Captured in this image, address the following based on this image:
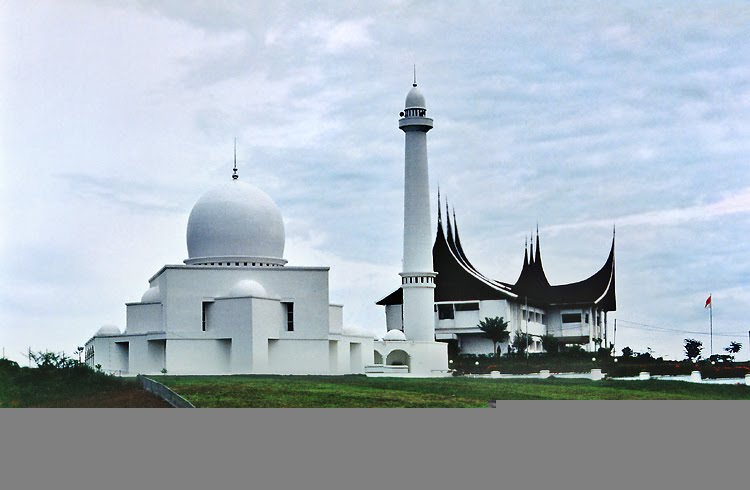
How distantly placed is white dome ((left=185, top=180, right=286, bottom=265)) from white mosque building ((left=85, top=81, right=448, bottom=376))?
0.03 m

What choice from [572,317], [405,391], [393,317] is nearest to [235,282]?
[405,391]

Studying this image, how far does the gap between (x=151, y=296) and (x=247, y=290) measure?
319cm

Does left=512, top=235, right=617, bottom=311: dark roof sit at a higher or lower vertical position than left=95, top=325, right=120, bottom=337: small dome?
higher

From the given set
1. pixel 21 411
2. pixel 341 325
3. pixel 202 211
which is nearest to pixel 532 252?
pixel 341 325

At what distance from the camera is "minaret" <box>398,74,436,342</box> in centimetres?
4753

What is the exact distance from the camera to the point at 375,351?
4806 centimetres

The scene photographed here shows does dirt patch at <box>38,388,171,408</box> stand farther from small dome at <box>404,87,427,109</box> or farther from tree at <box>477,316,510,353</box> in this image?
tree at <box>477,316,510,353</box>

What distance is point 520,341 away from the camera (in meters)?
57.9

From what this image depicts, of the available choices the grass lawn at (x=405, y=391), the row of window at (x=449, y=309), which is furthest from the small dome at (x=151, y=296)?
the row of window at (x=449, y=309)

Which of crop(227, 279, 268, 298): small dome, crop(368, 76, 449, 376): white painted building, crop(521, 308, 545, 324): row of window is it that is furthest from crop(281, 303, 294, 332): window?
crop(521, 308, 545, 324): row of window

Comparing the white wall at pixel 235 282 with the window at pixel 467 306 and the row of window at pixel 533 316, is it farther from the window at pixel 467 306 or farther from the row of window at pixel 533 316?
the row of window at pixel 533 316

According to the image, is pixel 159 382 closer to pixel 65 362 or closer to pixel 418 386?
pixel 65 362

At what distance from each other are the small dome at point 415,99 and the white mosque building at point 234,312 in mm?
8157

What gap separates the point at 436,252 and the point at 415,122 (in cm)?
1516
